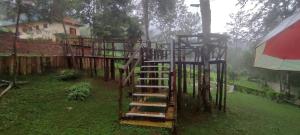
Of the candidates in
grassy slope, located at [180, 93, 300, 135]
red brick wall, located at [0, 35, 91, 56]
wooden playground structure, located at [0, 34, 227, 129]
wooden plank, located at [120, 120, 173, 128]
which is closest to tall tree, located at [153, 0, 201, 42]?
red brick wall, located at [0, 35, 91, 56]

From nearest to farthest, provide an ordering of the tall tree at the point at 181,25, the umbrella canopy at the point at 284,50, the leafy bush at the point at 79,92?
1. the umbrella canopy at the point at 284,50
2. the leafy bush at the point at 79,92
3. the tall tree at the point at 181,25

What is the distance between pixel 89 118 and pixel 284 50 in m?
6.26

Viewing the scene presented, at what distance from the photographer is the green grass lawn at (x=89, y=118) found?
6.41 m

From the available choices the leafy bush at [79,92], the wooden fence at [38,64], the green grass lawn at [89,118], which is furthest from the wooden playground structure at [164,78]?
the wooden fence at [38,64]

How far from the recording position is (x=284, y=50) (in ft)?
6.86

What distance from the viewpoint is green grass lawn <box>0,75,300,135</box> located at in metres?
6.41

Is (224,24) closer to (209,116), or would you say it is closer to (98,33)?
(98,33)

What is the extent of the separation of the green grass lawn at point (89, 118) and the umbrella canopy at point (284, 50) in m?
4.37

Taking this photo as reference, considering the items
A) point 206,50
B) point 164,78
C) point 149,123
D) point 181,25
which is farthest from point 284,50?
point 181,25

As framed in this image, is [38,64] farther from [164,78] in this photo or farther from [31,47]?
[164,78]

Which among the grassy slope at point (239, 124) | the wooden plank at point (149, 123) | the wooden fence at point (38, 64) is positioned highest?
the wooden fence at point (38, 64)

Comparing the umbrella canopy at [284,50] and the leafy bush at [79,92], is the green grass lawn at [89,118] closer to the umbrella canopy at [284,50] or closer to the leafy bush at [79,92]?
the leafy bush at [79,92]

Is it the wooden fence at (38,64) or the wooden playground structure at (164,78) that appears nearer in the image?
the wooden playground structure at (164,78)

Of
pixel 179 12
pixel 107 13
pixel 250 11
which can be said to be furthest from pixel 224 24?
pixel 107 13
